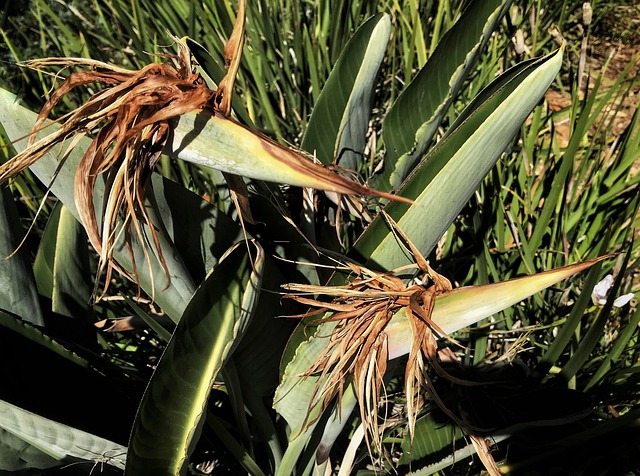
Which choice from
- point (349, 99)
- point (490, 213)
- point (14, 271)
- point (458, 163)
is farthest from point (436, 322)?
point (490, 213)

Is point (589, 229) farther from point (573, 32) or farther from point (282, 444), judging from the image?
point (573, 32)

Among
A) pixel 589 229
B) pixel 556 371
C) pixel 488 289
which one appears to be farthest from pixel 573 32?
pixel 488 289

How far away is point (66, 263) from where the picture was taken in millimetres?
953

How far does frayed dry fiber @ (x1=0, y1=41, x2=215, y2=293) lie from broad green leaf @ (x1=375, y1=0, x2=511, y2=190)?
44cm

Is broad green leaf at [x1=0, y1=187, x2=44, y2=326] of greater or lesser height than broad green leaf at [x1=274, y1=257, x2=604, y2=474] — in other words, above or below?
above

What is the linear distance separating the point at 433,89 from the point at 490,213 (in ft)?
1.86

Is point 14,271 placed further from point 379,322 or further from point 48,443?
point 379,322

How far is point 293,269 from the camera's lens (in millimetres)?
898

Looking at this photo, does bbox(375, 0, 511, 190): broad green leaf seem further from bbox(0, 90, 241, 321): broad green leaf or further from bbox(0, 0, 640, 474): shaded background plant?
bbox(0, 90, 241, 321): broad green leaf

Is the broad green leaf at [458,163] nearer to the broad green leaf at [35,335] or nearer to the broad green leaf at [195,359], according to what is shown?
the broad green leaf at [195,359]

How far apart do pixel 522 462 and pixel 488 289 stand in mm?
549

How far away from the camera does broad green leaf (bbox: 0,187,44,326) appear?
0.84 metres

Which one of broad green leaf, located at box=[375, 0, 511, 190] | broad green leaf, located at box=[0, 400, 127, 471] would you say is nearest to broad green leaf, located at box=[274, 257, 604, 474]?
broad green leaf, located at box=[0, 400, 127, 471]

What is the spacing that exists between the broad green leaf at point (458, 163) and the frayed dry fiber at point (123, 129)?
27 cm
